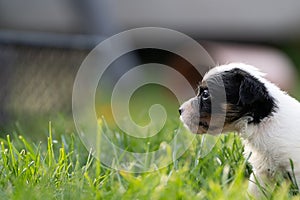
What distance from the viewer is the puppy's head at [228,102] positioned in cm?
356

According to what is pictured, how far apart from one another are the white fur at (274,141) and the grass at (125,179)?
0.11m

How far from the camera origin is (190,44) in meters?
9.83

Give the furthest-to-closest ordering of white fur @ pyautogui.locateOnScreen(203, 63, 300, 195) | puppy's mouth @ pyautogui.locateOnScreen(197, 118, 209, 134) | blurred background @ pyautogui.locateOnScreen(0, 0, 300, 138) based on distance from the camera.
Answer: blurred background @ pyautogui.locateOnScreen(0, 0, 300, 138)
puppy's mouth @ pyautogui.locateOnScreen(197, 118, 209, 134)
white fur @ pyautogui.locateOnScreen(203, 63, 300, 195)

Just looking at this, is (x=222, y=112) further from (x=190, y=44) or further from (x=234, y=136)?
(x=190, y=44)

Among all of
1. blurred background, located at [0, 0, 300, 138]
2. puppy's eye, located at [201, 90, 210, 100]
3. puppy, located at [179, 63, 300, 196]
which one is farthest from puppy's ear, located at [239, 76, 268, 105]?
blurred background, located at [0, 0, 300, 138]

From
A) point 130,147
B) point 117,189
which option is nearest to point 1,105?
point 130,147

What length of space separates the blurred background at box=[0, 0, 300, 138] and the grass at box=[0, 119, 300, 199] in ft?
5.80

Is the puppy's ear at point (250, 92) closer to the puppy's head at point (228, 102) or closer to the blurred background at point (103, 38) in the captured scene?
the puppy's head at point (228, 102)

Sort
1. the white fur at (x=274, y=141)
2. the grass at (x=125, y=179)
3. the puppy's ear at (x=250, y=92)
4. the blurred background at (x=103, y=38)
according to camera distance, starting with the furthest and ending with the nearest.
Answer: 1. the blurred background at (x=103, y=38)
2. the puppy's ear at (x=250, y=92)
3. the white fur at (x=274, y=141)
4. the grass at (x=125, y=179)

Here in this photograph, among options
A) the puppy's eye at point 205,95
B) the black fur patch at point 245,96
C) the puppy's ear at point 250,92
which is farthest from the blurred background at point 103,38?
the puppy's ear at point 250,92

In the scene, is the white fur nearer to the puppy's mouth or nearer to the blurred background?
the puppy's mouth

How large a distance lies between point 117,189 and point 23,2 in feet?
28.8

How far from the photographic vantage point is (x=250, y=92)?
356cm

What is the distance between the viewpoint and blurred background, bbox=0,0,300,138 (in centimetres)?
621
